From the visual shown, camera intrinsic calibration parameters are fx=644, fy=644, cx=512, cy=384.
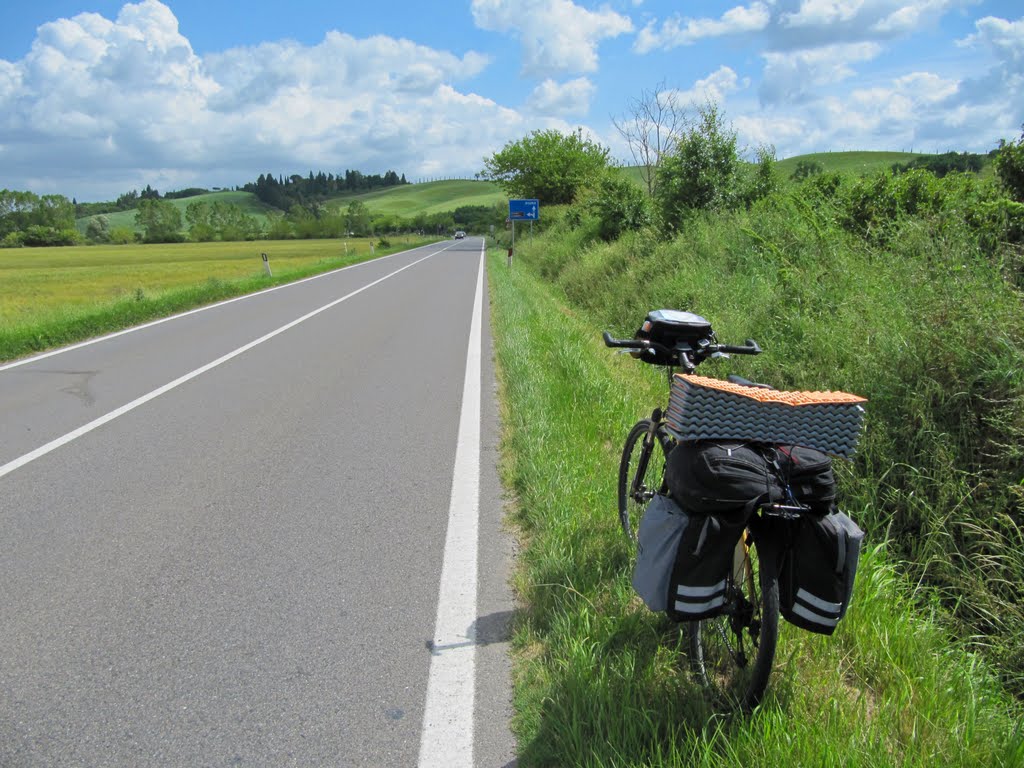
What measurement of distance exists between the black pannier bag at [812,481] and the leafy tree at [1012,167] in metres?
5.95

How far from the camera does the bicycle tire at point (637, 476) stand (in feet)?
11.3

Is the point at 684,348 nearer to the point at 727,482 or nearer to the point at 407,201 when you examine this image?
the point at 727,482

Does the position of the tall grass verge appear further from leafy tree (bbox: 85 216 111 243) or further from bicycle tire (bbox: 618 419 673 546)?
leafy tree (bbox: 85 216 111 243)

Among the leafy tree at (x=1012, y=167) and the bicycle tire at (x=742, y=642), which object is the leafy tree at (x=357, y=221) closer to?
the leafy tree at (x=1012, y=167)

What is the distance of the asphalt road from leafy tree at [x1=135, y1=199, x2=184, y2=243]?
Answer: 12182 cm

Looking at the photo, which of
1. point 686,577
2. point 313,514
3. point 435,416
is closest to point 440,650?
point 686,577

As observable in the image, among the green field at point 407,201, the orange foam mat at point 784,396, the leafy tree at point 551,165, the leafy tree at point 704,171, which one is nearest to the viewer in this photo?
the orange foam mat at point 784,396

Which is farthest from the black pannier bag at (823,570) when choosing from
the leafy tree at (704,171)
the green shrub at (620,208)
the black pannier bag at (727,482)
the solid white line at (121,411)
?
the green shrub at (620,208)

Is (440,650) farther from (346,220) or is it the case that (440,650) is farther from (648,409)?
(346,220)

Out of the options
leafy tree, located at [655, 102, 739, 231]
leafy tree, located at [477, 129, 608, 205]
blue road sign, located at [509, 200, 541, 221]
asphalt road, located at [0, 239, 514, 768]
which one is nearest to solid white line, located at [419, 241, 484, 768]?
asphalt road, located at [0, 239, 514, 768]

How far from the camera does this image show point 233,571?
11.3 ft

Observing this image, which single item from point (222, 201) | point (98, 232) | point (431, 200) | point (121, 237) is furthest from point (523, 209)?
point (222, 201)

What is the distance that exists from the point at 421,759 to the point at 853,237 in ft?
27.3

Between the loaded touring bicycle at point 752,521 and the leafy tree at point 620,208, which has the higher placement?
the leafy tree at point 620,208
